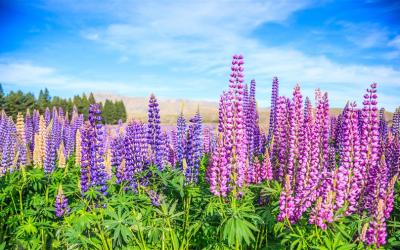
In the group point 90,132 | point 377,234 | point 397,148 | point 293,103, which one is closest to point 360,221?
point 377,234

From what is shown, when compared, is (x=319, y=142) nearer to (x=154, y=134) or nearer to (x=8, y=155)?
(x=154, y=134)

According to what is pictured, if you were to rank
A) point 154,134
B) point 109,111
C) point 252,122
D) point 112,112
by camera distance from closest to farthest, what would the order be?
point 154,134 < point 252,122 < point 109,111 < point 112,112

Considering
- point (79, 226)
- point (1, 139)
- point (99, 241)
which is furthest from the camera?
point (1, 139)

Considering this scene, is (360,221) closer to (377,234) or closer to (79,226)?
Result: (377,234)

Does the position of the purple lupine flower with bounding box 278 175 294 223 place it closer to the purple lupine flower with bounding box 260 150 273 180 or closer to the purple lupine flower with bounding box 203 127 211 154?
the purple lupine flower with bounding box 260 150 273 180

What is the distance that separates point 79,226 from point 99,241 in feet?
1.62

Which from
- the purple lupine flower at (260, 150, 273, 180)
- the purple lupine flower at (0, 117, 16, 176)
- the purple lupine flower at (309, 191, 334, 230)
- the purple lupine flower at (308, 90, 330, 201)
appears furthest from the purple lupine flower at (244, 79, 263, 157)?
the purple lupine flower at (0, 117, 16, 176)

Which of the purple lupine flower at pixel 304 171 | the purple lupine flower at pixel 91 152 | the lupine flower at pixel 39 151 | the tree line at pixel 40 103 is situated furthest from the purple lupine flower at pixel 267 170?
the tree line at pixel 40 103

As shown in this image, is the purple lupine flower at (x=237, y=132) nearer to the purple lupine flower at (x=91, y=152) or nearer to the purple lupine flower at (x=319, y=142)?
the purple lupine flower at (x=319, y=142)

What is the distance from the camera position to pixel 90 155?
5246 mm

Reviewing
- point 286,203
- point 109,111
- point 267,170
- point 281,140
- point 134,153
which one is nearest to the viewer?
point 286,203

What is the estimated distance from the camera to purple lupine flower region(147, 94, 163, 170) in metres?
6.55

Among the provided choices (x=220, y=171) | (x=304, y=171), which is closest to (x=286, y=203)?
(x=304, y=171)

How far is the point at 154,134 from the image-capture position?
6809 millimetres
